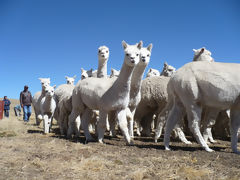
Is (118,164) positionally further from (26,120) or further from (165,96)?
(26,120)

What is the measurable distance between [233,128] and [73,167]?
3.94 metres

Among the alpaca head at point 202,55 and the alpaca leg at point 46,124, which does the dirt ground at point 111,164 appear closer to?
the alpaca leg at point 46,124

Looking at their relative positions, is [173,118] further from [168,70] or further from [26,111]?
[26,111]

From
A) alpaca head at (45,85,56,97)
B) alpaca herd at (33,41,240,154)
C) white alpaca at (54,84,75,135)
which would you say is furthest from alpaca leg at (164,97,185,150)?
alpaca head at (45,85,56,97)

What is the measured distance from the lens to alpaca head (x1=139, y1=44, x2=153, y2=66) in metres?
6.61

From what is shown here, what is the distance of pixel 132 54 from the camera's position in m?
5.91

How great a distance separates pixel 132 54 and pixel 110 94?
1.29 m

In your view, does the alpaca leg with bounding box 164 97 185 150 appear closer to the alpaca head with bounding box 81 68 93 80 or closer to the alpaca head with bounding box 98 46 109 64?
the alpaca head with bounding box 98 46 109 64

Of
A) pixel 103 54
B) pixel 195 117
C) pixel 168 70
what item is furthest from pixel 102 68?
pixel 195 117

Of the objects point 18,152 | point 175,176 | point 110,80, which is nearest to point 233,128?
point 175,176

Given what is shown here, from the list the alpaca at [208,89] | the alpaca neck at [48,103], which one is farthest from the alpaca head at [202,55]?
the alpaca neck at [48,103]

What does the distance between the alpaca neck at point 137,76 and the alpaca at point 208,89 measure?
4.57 feet

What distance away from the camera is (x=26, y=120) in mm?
14469

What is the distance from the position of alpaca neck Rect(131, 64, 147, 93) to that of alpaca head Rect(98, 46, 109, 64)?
2552 mm
